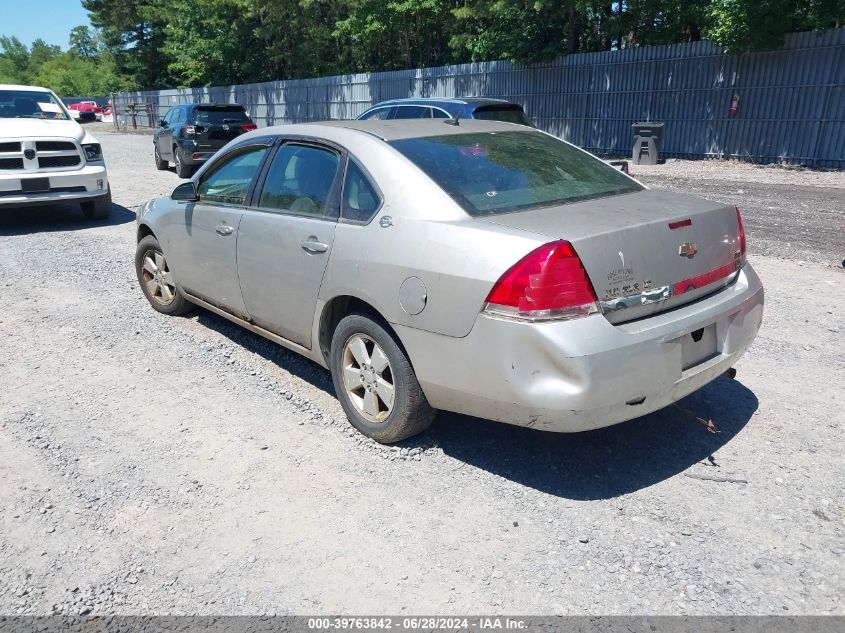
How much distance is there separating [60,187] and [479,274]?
891 cm

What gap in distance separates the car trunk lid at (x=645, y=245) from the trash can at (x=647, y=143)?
14.0m

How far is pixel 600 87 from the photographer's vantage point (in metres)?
19.3

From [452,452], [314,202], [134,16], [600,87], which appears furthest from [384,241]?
[134,16]

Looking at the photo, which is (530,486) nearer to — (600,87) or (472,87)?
(600,87)

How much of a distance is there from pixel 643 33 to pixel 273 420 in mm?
19830

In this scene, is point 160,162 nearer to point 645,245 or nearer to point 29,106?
point 29,106

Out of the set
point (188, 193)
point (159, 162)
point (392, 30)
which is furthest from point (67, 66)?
point (188, 193)

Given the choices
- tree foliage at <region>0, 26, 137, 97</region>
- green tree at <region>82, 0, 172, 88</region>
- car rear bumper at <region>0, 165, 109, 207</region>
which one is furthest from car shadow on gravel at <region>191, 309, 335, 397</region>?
tree foliage at <region>0, 26, 137, 97</region>

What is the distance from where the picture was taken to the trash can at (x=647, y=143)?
1683 centimetres

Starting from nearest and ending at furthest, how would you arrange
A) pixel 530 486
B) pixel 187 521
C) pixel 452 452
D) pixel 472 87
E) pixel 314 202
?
pixel 187 521 → pixel 530 486 → pixel 452 452 → pixel 314 202 → pixel 472 87

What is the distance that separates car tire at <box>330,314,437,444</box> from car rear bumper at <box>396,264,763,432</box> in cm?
12

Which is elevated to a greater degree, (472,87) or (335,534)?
(472,87)

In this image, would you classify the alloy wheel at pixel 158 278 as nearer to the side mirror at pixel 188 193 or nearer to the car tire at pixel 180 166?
the side mirror at pixel 188 193

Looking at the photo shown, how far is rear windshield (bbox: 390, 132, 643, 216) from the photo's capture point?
364 cm
